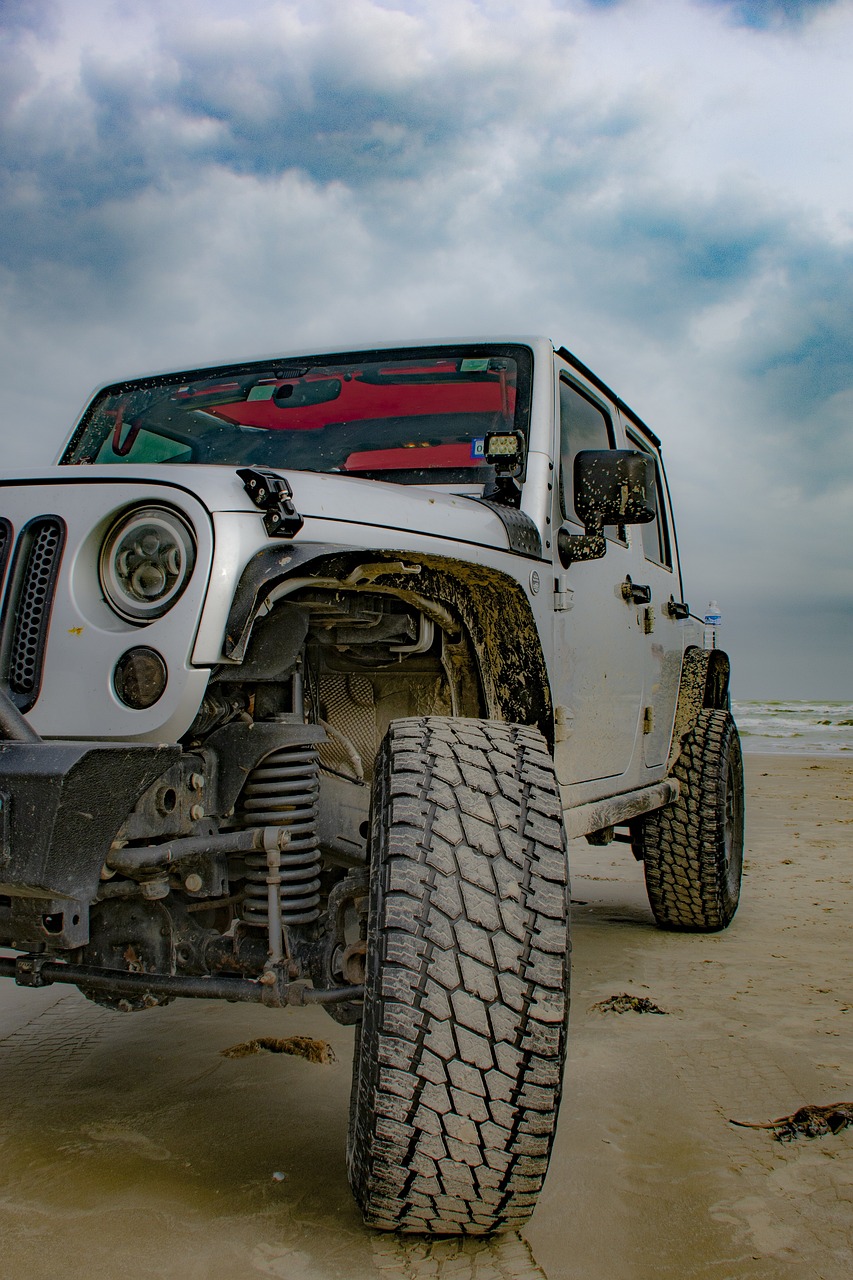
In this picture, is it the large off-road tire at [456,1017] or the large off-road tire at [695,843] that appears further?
the large off-road tire at [695,843]

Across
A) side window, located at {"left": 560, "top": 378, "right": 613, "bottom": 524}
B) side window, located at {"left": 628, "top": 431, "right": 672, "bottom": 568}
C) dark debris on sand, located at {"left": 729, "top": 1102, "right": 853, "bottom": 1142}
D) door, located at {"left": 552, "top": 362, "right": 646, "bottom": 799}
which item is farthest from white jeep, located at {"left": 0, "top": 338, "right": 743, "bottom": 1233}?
side window, located at {"left": 628, "top": 431, "right": 672, "bottom": 568}

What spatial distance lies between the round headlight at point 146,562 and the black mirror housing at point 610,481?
1418mm

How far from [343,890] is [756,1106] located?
1.39m

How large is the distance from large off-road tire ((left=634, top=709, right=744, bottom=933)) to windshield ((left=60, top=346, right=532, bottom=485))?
2.23 meters

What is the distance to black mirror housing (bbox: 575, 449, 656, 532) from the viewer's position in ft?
9.91

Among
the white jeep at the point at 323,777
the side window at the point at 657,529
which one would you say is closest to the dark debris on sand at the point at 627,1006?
the white jeep at the point at 323,777

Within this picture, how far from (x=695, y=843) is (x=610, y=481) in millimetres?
2311

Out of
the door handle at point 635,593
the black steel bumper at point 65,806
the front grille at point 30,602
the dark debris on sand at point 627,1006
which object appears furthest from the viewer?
the door handle at point 635,593

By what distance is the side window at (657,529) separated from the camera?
4736 millimetres

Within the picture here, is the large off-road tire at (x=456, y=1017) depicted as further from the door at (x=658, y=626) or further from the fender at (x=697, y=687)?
the fender at (x=697, y=687)

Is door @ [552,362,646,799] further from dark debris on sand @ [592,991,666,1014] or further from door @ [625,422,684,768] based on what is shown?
dark debris on sand @ [592,991,666,1014]

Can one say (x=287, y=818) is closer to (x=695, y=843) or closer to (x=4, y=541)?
(x=4, y=541)

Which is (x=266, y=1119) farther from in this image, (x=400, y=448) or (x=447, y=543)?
(x=400, y=448)

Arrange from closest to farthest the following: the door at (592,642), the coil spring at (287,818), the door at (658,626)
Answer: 1. the coil spring at (287,818)
2. the door at (592,642)
3. the door at (658,626)
